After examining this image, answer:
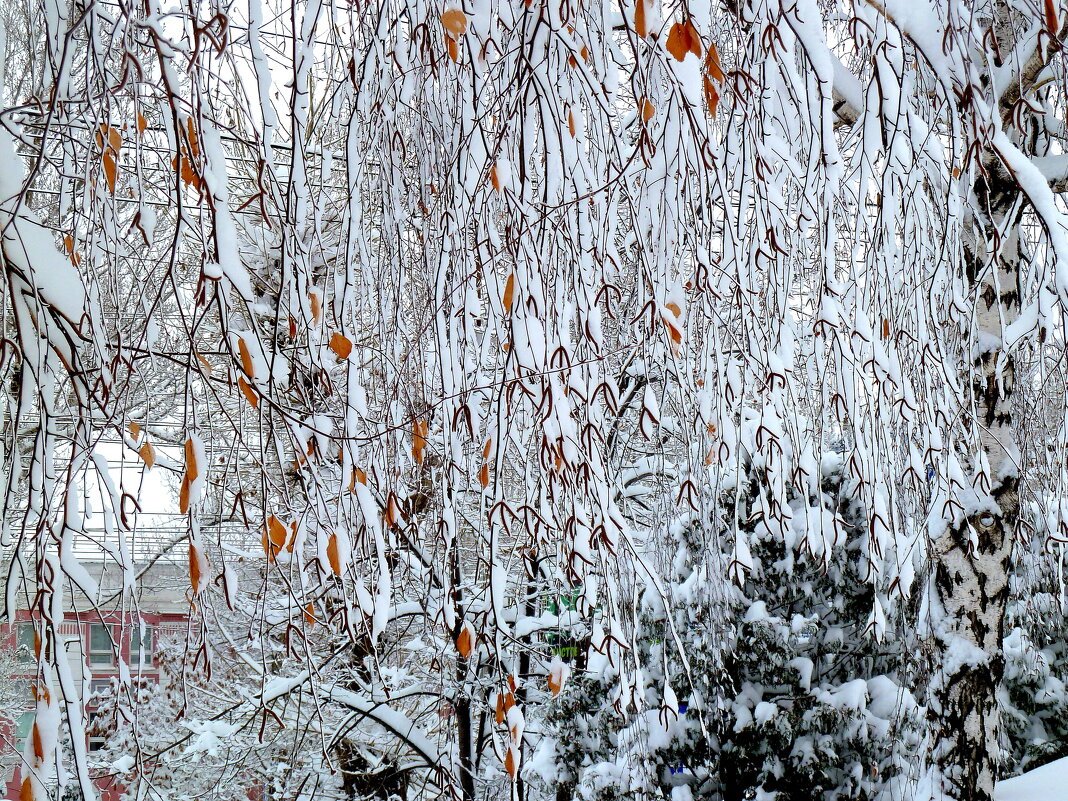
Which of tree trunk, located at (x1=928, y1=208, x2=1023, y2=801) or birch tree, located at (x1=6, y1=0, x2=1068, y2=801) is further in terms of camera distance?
tree trunk, located at (x1=928, y1=208, x2=1023, y2=801)

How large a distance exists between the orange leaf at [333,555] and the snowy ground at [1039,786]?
3584 mm

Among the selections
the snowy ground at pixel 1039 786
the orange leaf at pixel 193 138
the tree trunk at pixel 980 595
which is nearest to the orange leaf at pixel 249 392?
the orange leaf at pixel 193 138

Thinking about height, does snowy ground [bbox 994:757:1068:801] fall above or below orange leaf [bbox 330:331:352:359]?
below

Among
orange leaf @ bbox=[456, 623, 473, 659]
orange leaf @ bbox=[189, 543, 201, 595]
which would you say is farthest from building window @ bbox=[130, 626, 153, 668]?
orange leaf @ bbox=[456, 623, 473, 659]

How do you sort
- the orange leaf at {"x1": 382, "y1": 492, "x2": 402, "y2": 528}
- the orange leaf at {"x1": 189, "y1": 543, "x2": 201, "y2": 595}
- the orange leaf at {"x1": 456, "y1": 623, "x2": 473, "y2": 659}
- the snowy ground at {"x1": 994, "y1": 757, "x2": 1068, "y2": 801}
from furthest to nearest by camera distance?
the snowy ground at {"x1": 994, "y1": 757, "x2": 1068, "y2": 801} → the orange leaf at {"x1": 456, "y1": 623, "x2": 473, "y2": 659} → the orange leaf at {"x1": 382, "y1": 492, "x2": 402, "y2": 528} → the orange leaf at {"x1": 189, "y1": 543, "x2": 201, "y2": 595}

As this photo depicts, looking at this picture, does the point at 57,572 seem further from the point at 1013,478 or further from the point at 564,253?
the point at 1013,478

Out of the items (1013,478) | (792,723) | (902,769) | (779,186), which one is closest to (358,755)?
(792,723)

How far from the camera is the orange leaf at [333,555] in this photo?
4.37ft

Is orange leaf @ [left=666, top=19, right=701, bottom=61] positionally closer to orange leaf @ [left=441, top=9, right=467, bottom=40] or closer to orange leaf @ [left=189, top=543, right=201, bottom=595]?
orange leaf @ [left=441, top=9, right=467, bottom=40]

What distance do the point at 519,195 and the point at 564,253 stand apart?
0.28 meters

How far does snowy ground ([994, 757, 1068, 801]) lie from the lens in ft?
12.3

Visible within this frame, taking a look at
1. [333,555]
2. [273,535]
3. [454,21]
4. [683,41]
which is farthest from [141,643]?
[683,41]

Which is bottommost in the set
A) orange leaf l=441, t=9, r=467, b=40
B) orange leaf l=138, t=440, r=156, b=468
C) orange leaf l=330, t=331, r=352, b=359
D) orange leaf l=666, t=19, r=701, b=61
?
orange leaf l=138, t=440, r=156, b=468

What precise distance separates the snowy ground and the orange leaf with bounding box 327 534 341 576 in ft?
11.8
